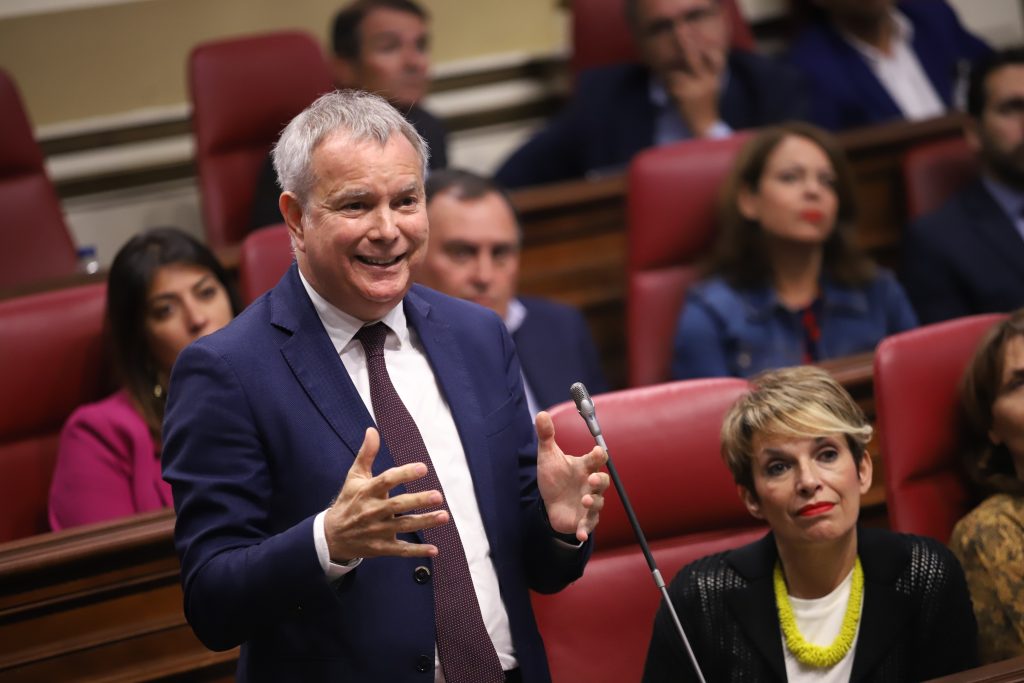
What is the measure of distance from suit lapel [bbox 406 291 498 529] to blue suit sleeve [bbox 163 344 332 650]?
0.38 feet

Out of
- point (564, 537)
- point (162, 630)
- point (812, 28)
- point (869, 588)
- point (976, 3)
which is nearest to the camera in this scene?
point (564, 537)

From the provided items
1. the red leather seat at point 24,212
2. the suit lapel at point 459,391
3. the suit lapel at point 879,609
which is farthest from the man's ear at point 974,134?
the red leather seat at point 24,212

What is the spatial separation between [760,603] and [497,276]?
0.70 m

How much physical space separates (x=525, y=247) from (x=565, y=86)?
0.77 metres

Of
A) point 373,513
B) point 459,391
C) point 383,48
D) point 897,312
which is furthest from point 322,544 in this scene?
point 383,48

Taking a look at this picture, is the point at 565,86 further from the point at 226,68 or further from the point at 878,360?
the point at 878,360

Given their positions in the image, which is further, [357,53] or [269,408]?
[357,53]

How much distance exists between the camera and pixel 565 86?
2.73 metres

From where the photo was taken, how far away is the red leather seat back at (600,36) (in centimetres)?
244

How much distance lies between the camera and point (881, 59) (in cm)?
251

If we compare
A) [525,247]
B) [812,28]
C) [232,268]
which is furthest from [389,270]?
[812,28]

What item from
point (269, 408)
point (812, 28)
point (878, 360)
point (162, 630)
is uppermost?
point (812, 28)

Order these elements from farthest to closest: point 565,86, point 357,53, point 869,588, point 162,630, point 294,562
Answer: point 565,86
point 357,53
point 162,630
point 869,588
point 294,562

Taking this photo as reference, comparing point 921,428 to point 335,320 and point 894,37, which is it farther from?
point 894,37
